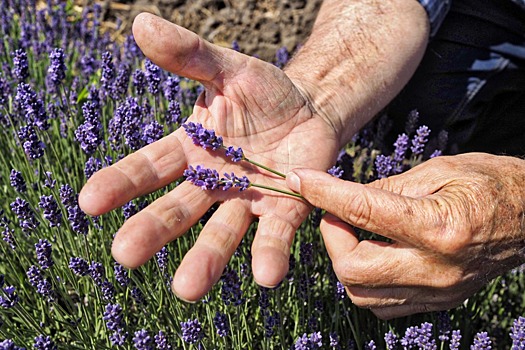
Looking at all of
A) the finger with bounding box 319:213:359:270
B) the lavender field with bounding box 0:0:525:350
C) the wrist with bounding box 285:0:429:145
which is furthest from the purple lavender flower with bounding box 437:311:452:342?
the wrist with bounding box 285:0:429:145

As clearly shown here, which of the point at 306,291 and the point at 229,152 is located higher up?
the point at 229,152

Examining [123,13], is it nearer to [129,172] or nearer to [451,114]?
[451,114]

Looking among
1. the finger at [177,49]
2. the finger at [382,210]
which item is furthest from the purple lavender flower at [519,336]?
the finger at [177,49]

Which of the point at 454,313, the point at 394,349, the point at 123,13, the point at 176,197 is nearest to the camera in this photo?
the point at 176,197

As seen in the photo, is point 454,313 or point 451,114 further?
point 451,114

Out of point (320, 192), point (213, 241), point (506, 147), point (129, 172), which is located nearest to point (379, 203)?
point (320, 192)

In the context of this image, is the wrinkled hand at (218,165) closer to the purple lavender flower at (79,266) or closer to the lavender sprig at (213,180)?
the lavender sprig at (213,180)

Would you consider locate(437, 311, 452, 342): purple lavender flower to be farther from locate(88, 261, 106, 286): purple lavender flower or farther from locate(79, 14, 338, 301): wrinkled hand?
locate(88, 261, 106, 286): purple lavender flower
